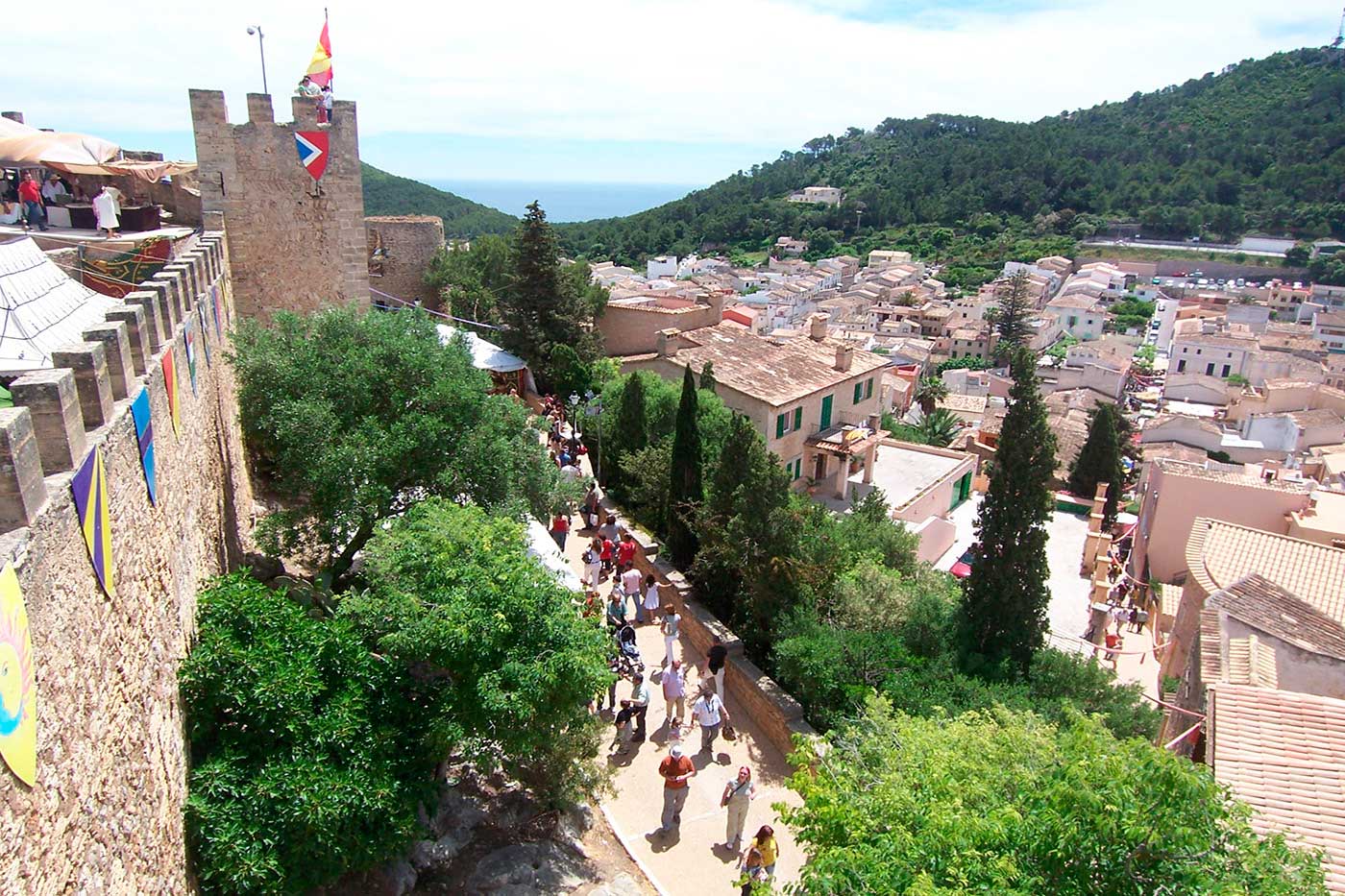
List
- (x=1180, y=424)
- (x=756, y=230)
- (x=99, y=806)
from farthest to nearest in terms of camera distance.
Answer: (x=756, y=230), (x=1180, y=424), (x=99, y=806)

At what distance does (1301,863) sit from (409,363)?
370 inches

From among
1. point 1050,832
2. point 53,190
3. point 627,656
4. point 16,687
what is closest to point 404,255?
point 53,190

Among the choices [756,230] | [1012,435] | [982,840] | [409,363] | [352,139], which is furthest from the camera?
[756,230]

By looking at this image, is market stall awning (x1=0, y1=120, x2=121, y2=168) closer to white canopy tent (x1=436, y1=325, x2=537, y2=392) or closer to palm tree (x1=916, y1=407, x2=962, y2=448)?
white canopy tent (x1=436, y1=325, x2=537, y2=392)

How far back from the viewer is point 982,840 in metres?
5.38

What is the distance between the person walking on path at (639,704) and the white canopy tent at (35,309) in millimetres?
6620

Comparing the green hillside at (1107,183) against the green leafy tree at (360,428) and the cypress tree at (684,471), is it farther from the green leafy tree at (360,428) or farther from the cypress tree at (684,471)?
the green leafy tree at (360,428)

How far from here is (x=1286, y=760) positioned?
802 centimetres

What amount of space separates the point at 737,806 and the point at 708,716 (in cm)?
169

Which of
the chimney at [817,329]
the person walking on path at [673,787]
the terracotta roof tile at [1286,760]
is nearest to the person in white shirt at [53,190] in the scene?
the person walking on path at [673,787]

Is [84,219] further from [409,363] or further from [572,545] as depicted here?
[572,545]

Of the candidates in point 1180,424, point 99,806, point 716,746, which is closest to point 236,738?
point 99,806

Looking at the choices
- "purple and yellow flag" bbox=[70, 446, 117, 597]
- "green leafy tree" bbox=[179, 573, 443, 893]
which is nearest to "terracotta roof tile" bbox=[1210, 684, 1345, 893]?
"green leafy tree" bbox=[179, 573, 443, 893]

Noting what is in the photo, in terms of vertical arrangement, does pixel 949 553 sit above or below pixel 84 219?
below
